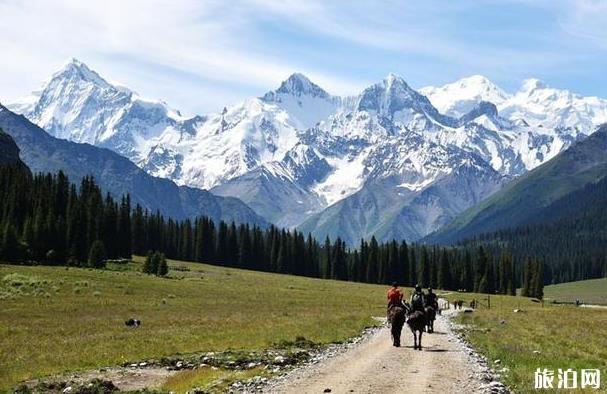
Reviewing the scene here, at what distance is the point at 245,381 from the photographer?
25562 millimetres

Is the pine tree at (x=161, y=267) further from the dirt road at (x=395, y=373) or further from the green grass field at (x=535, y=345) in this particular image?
the dirt road at (x=395, y=373)

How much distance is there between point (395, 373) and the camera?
26109 millimetres

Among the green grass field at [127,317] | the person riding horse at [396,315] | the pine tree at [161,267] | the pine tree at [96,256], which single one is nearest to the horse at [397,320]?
the person riding horse at [396,315]

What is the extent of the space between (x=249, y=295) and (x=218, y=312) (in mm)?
26232

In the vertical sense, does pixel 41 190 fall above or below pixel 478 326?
above

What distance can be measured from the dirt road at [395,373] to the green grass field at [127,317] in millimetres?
7553

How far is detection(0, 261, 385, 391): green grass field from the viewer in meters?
35.2

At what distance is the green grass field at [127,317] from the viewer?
35219mm

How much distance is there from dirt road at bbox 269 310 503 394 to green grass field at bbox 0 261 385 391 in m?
7.55

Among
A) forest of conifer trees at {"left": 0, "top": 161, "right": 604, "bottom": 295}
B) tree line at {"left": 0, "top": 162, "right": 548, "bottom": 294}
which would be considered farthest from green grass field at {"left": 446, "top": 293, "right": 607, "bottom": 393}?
forest of conifer trees at {"left": 0, "top": 161, "right": 604, "bottom": 295}

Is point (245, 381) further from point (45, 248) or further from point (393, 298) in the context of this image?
point (45, 248)

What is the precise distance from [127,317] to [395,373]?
33450mm

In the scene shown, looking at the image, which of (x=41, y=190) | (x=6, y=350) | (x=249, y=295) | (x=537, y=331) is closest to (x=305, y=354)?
(x=6, y=350)

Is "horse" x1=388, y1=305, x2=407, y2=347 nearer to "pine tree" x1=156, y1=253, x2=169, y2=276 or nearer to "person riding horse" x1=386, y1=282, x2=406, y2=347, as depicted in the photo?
"person riding horse" x1=386, y1=282, x2=406, y2=347
